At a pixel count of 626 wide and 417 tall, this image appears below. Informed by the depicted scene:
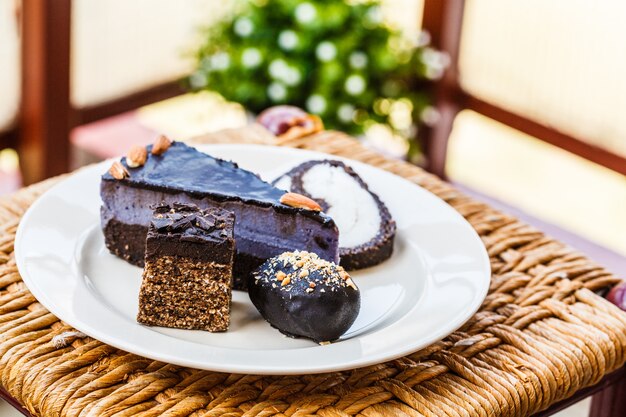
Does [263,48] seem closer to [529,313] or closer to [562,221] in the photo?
[562,221]

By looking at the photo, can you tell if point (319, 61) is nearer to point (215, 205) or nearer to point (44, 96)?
point (44, 96)

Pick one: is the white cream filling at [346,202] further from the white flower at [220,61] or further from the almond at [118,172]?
the white flower at [220,61]

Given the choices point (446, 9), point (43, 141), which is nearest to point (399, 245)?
point (43, 141)

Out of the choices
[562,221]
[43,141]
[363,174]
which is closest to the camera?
[363,174]

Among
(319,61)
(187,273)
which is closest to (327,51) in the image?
(319,61)

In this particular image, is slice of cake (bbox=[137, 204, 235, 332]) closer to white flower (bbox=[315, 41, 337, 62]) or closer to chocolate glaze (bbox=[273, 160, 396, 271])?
chocolate glaze (bbox=[273, 160, 396, 271])

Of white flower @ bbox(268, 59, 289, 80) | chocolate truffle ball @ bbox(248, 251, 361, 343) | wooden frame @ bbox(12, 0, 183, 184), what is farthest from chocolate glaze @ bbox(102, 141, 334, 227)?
white flower @ bbox(268, 59, 289, 80)
